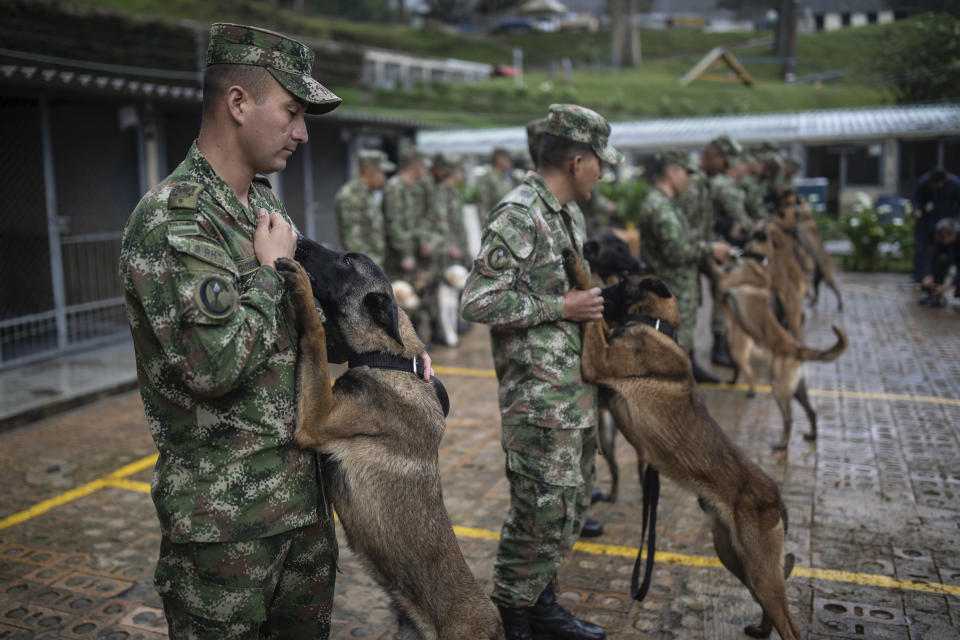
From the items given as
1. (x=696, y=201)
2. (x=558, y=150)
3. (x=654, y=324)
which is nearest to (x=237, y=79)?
(x=558, y=150)

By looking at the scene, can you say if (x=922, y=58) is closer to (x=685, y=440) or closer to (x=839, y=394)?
(x=839, y=394)

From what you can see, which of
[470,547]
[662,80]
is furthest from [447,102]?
[470,547]

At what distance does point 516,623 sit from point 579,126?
7.07 ft

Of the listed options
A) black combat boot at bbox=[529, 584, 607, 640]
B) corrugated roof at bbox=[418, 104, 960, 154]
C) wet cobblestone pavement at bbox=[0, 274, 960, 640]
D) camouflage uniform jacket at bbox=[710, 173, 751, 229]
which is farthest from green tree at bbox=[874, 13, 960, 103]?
black combat boot at bbox=[529, 584, 607, 640]

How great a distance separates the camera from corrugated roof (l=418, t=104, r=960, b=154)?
17.1 meters

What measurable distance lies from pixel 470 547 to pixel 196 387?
2.96 metres

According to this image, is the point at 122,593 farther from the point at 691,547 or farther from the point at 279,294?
the point at 691,547

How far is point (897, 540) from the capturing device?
4.36 meters

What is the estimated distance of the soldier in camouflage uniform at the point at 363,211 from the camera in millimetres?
8664

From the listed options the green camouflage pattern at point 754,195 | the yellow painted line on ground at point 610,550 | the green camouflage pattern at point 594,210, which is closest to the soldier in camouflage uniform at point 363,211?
the green camouflage pattern at point 594,210

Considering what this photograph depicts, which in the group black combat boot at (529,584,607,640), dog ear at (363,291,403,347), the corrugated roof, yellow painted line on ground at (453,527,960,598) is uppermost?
the corrugated roof

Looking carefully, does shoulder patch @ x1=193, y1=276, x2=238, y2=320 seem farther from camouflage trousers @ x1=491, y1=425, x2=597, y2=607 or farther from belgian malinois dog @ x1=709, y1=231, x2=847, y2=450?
belgian malinois dog @ x1=709, y1=231, x2=847, y2=450

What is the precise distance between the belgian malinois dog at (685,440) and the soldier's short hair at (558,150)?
0.42 meters

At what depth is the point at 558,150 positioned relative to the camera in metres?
3.32
